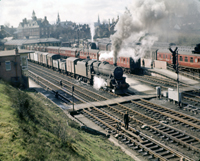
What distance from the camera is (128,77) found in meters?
34.5

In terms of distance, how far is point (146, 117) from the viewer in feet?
56.6

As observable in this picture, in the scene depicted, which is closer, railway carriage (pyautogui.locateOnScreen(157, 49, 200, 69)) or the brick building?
railway carriage (pyautogui.locateOnScreen(157, 49, 200, 69))

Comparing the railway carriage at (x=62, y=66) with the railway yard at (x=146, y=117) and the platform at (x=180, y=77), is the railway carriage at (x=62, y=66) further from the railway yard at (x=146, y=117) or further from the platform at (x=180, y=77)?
the platform at (x=180, y=77)

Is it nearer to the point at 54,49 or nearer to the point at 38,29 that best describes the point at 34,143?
the point at 54,49

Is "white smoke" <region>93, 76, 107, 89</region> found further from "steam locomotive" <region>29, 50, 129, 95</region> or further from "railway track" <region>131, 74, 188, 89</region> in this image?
"railway track" <region>131, 74, 188, 89</region>

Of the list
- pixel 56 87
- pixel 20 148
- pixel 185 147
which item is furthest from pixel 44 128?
pixel 56 87

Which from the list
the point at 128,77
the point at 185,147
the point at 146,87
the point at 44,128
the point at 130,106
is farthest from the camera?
the point at 128,77

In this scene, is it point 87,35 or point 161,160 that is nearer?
point 161,160

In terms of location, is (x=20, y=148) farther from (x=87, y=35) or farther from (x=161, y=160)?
(x=87, y=35)

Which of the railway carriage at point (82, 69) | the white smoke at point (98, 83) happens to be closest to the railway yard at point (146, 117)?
the white smoke at point (98, 83)

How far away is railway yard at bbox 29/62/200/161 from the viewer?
1226 cm

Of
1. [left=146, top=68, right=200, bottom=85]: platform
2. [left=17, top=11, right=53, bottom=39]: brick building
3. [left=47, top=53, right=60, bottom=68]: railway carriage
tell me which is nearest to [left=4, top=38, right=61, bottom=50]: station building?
[left=47, top=53, right=60, bottom=68]: railway carriage

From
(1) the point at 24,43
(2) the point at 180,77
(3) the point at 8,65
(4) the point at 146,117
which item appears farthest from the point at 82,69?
(1) the point at 24,43

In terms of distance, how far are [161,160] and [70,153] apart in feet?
16.5
